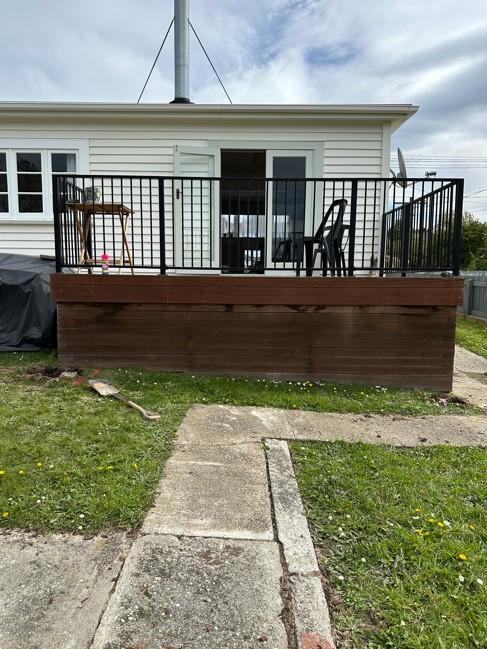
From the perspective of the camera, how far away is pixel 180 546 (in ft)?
6.53

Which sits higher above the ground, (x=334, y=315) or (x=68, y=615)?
(x=334, y=315)

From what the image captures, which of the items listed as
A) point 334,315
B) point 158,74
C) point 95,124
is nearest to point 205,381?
point 334,315

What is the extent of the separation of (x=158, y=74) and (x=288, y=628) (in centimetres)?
1251

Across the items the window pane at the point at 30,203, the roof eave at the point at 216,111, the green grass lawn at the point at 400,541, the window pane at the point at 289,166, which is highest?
the roof eave at the point at 216,111

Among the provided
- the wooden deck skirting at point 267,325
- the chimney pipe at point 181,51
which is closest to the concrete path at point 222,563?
the wooden deck skirting at point 267,325

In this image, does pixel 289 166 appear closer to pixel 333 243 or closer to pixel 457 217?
pixel 333 243

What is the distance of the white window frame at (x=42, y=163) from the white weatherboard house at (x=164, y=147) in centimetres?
1

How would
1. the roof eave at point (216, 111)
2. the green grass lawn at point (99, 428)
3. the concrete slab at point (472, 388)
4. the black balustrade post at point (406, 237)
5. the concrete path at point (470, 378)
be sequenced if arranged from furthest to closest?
1. the roof eave at point (216, 111)
2. the black balustrade post at point (406, 237)
3. the concrete path at point (470, 378)
4. the concrete slab at point (472, 388)
5. the green grass lawn at point (99, 428)

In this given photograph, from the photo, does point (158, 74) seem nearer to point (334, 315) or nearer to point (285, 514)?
point (334, 315)

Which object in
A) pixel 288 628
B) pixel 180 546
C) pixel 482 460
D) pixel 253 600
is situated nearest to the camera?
pixel 288 628

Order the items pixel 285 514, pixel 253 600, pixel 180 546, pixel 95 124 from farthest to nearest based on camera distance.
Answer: pixel 95 124 → pixel 285 514 → pixel 180 546 → pixel 253 600

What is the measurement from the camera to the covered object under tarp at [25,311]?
5754mm

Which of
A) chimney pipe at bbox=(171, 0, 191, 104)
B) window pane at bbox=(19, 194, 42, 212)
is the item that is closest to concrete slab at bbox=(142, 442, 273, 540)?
window pane at bbox=(19, 194, 42, 212)

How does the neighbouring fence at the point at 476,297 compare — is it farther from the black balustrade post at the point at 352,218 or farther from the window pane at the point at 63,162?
the window pane at the point at 63,162
